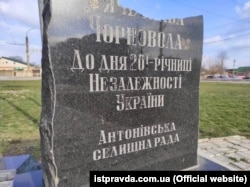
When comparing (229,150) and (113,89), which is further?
(229,150)

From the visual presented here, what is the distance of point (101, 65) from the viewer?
2467 mm

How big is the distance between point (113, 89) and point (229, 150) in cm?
348

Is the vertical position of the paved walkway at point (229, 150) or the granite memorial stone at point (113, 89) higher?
the granite memorial stone at point (113, 89)

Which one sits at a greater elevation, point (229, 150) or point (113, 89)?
point (113, 89)

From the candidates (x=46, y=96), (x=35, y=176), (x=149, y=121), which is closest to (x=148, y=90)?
(x=149, y=121)

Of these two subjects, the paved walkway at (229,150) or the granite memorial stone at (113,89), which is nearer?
the granite memorial stone at (113,89)

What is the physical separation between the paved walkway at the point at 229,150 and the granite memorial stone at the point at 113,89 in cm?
134

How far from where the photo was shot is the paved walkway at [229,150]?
170 inches

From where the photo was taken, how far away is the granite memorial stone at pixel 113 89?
2.27 meters

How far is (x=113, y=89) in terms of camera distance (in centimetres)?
259

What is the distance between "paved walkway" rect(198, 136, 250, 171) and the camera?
4324 mm

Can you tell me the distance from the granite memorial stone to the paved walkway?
134 centimetres

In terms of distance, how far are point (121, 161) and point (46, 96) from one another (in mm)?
1067

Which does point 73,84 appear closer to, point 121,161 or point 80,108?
point 80,108
